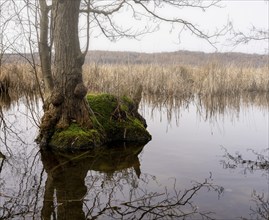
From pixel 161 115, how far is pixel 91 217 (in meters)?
5.94

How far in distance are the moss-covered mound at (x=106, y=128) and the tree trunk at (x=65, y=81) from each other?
0.16m

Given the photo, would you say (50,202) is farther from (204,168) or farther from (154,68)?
(154,68)

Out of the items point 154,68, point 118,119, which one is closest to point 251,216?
point 118,119

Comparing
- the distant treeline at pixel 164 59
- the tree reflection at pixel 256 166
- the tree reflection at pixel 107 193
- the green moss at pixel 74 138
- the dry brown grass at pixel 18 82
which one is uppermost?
the distant treeline at pixel 164 59

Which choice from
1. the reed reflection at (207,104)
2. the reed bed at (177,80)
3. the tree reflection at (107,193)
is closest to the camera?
the tree reflection at (107,193)

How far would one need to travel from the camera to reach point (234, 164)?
15.4ft

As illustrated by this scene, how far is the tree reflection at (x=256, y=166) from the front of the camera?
317cm

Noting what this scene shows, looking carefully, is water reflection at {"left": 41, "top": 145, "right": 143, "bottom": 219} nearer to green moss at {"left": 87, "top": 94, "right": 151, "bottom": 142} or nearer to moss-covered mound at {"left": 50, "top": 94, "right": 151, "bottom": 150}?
moss-covered mound at {"left": 50, "top": 94, "right": 151, "bottom": 150}

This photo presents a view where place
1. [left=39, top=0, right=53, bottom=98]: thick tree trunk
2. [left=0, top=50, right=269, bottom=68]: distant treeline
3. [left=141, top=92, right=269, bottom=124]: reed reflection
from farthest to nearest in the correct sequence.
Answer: [left=0, top=50, right=269, bottom=68]: distant treeline → [left=141, top=92, right=269, bottom=124]: reed reflection → [left=39, top=0, right=53, bottom=98]: thick tree trunk

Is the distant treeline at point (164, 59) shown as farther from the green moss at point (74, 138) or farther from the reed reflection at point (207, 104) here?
the reed reflection at point (207, 104)

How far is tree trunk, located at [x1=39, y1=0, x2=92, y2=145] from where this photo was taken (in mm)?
5629

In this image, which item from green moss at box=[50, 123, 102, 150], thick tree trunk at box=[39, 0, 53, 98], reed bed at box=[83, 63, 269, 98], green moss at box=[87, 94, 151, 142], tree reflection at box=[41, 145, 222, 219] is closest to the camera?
tree reflection at box=[41, 145, 222, 219]

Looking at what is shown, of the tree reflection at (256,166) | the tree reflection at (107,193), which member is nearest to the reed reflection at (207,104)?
the tree reflection at (256,166)

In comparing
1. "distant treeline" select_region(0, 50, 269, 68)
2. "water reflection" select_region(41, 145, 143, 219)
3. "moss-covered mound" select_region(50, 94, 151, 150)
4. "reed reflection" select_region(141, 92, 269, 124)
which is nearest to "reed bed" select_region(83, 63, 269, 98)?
"reed reflection" select_region(141, 92, 269, 124)
